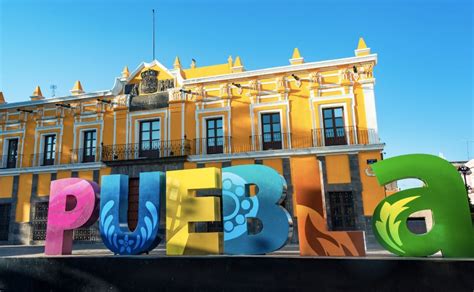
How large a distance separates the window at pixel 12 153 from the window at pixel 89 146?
4563 millimetres

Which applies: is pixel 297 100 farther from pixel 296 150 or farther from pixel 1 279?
pixel 1 279

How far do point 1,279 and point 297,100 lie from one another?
44.5 feet

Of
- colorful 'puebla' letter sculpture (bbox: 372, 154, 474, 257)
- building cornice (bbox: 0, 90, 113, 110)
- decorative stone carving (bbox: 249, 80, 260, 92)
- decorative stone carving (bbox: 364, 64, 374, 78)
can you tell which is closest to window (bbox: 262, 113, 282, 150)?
decorative stone carving (bbox: 249, 80, 260, 92)

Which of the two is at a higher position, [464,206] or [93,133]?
[93,133]

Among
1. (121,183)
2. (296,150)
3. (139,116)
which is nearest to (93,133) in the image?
(139,116)

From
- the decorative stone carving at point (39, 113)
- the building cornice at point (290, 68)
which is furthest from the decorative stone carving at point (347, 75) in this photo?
the decorative stone carving at point (39, 113)

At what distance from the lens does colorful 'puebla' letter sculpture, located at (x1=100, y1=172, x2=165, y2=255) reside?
7.78 meters

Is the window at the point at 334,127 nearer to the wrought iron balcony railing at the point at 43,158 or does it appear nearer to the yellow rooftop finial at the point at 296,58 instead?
Answer: the yellow rooftop finial at the point at 296,58

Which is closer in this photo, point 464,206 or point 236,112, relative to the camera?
point 464,206

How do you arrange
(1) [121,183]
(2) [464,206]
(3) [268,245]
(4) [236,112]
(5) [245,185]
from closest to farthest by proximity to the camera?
(2) [464,206] < (3) [268,245] < (5) [245,185] < (1) [121,183] < (4) [236,112]

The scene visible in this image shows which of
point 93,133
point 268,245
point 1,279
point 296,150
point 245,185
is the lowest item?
point 1,279

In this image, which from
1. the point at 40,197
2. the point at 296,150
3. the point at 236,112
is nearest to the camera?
the point at 296,150

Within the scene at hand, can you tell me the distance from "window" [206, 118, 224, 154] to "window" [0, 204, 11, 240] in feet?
39.2

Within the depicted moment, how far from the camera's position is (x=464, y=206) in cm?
615
